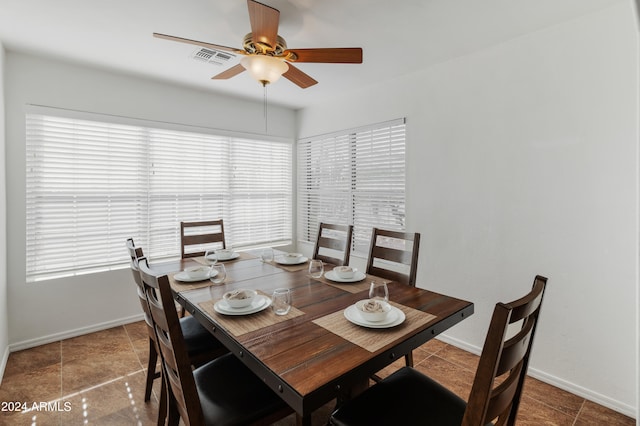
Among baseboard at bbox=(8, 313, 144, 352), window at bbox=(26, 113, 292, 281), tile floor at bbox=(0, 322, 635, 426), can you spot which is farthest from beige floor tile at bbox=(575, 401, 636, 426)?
baseboard at bbox=(8, 313, 144, 352)

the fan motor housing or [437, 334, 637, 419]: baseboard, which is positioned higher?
the fan motor housing

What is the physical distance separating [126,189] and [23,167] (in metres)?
0.78

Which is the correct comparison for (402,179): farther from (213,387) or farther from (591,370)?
(213,387)

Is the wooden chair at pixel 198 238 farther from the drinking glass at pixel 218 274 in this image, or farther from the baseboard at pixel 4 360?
the baseboard at pixel 4 360

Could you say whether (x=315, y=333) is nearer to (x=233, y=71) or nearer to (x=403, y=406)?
(x=403, y=406)

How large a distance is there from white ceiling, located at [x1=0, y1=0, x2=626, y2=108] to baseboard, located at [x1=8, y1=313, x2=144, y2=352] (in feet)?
8.01

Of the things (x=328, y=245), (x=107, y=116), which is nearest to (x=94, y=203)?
(x=107, y=116)

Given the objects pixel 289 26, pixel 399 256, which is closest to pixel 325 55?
pixel 289 26

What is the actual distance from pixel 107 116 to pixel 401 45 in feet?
9.13

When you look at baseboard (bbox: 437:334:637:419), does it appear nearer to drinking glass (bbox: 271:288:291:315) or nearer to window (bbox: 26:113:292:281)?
drinking glass (bbox: 271:288:291:315)

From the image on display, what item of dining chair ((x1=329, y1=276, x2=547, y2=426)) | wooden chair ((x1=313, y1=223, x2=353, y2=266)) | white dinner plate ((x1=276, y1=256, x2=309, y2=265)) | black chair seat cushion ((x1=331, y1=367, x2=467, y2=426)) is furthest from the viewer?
wooden chair ((x1=313, y1=223, x2=353, y2=266))

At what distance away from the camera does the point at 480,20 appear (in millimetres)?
2098

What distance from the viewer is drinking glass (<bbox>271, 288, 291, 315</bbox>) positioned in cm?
138

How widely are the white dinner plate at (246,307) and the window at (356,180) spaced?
6.60 feet
